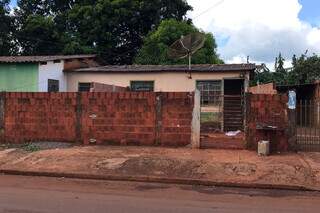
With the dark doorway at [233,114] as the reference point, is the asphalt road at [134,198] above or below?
below

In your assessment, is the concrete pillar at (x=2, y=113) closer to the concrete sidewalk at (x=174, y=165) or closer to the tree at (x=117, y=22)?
the concrete sidewalk at (x=174, y=165)

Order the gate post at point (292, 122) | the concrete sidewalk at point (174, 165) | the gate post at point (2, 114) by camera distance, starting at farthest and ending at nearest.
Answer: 1. the gate post at point (2, 114)
2. the gate post at point (292, 122)
3. the concrete sidewalk at point (174, 165)

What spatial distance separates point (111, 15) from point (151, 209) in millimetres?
29309

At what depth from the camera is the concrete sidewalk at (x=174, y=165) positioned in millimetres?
12586

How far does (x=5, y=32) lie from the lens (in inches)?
1485

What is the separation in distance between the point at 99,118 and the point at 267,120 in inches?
199

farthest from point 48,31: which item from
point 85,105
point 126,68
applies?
point 85,105

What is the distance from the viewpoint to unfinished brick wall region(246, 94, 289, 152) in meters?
15.6

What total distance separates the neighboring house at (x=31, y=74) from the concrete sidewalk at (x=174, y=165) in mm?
7594

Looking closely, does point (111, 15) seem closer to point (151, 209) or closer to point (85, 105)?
point (85, 105)

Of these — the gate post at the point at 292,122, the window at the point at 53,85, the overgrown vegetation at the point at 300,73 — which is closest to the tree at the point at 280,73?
the overgrown vegetation at the point at 300,73

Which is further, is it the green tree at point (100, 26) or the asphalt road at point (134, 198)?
the green tree at point (100, 26)

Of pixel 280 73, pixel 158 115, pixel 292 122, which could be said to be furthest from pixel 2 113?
pixel 280 73

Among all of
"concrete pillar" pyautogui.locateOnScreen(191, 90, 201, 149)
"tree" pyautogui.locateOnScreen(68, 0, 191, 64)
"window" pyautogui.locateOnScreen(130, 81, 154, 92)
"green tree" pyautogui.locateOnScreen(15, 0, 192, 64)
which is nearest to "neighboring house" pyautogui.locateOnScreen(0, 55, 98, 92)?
"window" pyautogui.locateOnScreen(130, 81, 154, 92)
